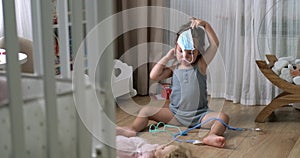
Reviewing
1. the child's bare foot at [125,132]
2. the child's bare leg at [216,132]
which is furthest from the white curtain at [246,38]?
the child's bare foot at [125,132]

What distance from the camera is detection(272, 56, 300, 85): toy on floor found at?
266 centimetres

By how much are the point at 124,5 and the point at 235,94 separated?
0.97 m

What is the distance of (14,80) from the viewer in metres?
0.96

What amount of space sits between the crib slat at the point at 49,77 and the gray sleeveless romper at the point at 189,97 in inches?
61.7

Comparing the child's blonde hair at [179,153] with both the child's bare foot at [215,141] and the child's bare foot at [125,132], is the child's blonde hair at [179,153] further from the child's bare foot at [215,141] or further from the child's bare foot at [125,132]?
the child's bare foot at [125,132]

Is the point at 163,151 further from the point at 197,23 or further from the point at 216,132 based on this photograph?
the point at 197,23

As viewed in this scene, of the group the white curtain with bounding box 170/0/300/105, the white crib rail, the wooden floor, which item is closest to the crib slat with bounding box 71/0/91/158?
the white crib rail

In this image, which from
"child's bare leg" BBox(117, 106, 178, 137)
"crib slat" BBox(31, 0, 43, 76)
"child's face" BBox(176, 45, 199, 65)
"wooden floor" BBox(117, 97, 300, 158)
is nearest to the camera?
"crib slat" BBox(31, 0, 43, 76)

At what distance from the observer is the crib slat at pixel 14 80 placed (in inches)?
36.8

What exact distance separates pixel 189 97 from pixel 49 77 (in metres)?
1.65

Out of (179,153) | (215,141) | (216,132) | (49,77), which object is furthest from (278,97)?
(49,77)

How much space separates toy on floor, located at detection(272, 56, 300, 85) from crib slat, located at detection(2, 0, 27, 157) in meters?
1.97

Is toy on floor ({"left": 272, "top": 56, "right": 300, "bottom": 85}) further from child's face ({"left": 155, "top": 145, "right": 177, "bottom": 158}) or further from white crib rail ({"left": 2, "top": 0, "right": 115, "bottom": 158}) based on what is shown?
white crib rail ({"left": 2, "top": 0, "right": 115, "bottom": 158})

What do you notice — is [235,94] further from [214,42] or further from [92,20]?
[92,20]
